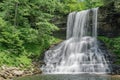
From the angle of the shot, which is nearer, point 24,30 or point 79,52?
point 79,52

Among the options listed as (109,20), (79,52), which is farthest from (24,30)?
(109,20)

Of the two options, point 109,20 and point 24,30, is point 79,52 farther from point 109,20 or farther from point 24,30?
point 24,30

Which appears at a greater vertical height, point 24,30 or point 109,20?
point 109,20

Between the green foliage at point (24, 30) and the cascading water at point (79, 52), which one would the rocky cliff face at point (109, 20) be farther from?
the green foliage at point (24, 30)

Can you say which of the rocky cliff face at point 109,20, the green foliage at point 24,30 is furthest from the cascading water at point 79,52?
the green foliage at point 24,30

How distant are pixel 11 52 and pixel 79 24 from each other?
28.8 ft

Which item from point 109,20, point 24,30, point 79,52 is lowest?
point 79,52

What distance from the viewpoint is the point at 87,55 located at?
22.3m

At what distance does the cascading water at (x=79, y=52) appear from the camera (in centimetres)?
2116

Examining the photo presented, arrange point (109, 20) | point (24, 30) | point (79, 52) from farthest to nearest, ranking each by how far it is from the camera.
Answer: point (24, 30) < point (109, 20) < point (79, 52)

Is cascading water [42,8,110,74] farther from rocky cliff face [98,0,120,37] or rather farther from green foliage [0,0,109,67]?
green foliage [0,0,109,67]

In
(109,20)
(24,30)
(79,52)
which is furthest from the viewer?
(24,30)

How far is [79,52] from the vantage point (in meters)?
23.5

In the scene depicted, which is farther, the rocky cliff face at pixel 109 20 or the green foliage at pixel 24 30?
the rocky cliff face at pixel 109 20
